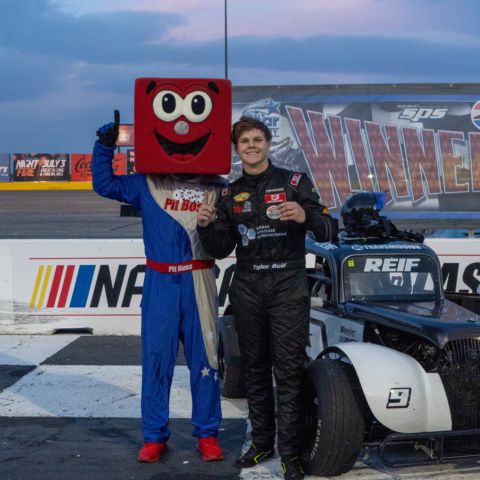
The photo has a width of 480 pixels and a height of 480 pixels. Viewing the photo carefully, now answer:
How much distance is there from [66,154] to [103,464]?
47361mm

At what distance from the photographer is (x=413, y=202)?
10914 millimetres

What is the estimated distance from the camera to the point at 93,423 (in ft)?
18.5

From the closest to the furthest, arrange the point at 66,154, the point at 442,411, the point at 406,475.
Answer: the point at 442,411, the point at 406,475, the point at 66,154

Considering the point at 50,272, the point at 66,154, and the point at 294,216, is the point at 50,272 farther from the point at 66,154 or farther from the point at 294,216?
the point at 66,154

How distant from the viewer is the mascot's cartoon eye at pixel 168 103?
497 centimetres

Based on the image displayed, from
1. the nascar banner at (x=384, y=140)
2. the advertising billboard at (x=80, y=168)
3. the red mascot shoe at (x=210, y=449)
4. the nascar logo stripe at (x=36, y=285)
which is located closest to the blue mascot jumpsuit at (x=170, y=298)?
the red mascot shoe at (x=210, y=449)

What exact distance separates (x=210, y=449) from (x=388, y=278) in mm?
1680

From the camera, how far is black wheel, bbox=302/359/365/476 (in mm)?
4227

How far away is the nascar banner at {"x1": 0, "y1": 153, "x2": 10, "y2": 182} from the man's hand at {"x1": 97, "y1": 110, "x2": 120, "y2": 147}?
1882 inches

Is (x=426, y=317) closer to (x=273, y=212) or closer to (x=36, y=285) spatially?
(x=273, y=212)

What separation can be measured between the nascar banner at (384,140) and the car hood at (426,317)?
571 centimetres

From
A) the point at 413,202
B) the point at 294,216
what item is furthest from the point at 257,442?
the point at 413,202

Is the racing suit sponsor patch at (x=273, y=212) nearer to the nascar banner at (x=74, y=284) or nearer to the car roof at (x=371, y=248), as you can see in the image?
the car roof at (x=371, y=248)

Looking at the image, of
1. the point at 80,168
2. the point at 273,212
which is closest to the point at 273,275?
the point at 273,212
